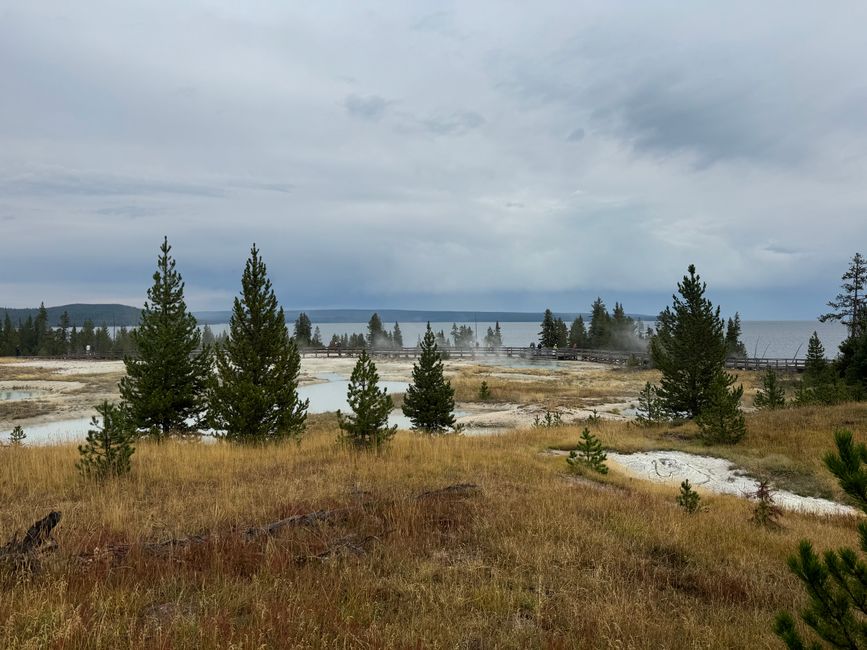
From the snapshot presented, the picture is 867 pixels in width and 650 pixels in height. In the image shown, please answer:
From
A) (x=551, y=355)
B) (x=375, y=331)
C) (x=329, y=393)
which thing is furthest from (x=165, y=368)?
(x=375, y=331)

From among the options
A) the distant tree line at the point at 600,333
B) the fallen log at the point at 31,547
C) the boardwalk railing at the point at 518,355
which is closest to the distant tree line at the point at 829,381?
the fallen log at the point at 31,547

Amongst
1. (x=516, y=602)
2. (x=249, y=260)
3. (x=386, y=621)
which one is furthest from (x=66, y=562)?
(x=249, y=260)

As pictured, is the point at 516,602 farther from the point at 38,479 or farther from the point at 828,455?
the point at 38,479

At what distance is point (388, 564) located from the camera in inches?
192

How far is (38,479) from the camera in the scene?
8344mm

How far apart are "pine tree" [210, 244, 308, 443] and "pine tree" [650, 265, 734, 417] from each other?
14.8 metres

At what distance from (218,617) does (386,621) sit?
127cm

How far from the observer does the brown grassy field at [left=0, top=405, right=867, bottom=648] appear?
11.7ft

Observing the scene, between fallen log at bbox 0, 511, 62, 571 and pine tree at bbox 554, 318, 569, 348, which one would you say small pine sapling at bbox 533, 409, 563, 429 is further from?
pine tree at bbox 554, 318, 569, 348

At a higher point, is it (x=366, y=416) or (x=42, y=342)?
(x=42, y=342)

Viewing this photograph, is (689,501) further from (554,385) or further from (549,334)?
(549,334)

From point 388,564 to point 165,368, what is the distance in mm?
12157

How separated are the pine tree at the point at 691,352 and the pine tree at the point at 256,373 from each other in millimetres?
14765

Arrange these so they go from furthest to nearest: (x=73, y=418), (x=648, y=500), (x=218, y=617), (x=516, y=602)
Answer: (x=73, y=418) → (x=648, y=500) → (x=516, y=602) → (x=218, y=617)
